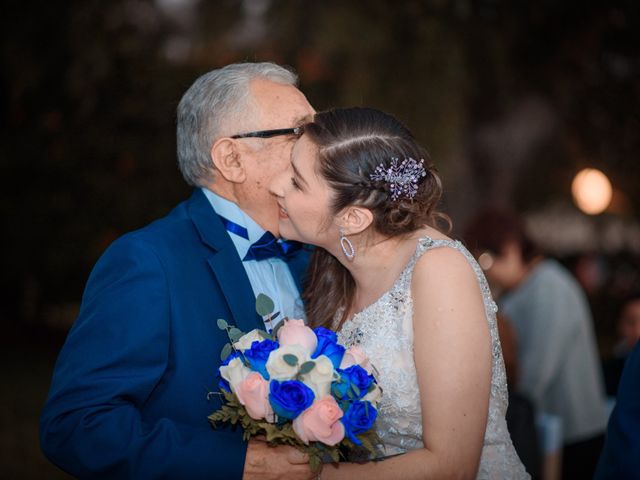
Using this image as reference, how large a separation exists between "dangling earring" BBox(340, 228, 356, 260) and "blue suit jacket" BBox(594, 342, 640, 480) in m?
1.10

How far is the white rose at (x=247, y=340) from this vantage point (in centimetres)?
233

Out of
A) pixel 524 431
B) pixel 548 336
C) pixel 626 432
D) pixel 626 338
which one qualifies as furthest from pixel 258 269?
pixel 626 338

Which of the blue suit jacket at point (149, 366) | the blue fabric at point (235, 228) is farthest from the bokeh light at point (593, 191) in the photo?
the blue suit jacket at point (149, 366)

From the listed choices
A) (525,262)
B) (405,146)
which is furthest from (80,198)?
(405,146)

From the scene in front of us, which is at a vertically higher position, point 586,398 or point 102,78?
point 102,78

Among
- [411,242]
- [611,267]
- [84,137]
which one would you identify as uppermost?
[411,242]

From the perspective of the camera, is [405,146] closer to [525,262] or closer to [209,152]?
[209,152]

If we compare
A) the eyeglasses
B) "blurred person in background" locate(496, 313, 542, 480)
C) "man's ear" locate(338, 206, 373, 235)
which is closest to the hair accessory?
"man's ear" locate(338, 206, 373, 235)

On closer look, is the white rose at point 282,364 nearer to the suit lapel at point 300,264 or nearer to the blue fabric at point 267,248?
the blue fabric at point 267,248

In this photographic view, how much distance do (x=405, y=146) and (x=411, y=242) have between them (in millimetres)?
365

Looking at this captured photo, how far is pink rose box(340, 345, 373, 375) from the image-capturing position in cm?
230

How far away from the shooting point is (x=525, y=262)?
19.7ft

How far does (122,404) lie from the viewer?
2363 millimetres

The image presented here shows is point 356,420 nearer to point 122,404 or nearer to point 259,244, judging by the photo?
point 122,404
